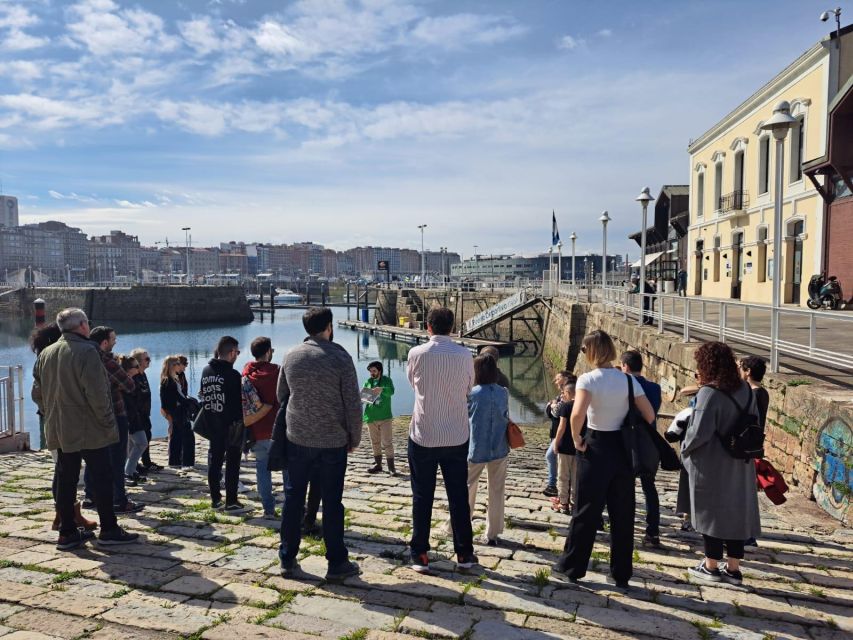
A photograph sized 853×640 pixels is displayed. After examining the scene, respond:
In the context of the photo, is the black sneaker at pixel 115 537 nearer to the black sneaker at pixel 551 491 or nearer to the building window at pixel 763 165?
the black sneaker at pixel 551 491

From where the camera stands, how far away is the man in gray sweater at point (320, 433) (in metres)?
4.19

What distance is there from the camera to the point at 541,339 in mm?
39656

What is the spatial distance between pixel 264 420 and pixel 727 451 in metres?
3.90

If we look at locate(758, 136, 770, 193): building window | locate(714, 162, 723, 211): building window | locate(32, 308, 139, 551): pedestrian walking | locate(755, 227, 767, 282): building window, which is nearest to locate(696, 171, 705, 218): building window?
locate(714, 162, 723, 211): building window

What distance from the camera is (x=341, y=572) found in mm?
4121

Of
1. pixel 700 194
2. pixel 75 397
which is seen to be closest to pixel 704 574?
pixel 75 397

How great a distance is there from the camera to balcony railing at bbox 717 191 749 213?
25516 millimetres

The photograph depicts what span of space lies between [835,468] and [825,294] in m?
13.1

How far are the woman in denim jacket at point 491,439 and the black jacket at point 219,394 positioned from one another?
231cm

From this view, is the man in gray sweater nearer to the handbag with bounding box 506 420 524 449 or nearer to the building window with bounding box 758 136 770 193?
the handbag with bounding box 506 420 524 449

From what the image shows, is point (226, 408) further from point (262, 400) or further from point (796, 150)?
point (796, 150)

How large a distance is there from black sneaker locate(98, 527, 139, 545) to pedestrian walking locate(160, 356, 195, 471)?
3438mm

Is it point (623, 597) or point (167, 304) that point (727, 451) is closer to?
point (623, 597)

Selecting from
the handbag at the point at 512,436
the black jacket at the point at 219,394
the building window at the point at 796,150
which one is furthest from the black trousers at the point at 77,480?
the building window at the point at 796,150
